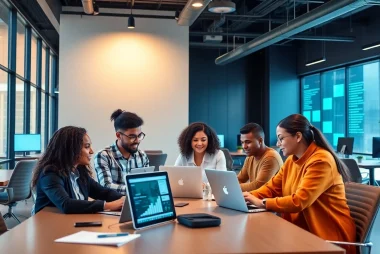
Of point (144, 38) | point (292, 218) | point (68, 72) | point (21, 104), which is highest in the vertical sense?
point (144, 38)

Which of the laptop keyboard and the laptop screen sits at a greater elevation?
the laptop screen

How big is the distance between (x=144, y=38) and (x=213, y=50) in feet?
17.2

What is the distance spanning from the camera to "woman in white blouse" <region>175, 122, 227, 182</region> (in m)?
4.06

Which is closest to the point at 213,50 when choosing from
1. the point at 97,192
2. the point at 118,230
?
the point at 97,192

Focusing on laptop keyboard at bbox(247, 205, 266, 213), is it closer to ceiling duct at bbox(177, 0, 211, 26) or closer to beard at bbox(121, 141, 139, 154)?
beard at bbox(121, 141, 139, 154)

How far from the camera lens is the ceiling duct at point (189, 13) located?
7.12 m

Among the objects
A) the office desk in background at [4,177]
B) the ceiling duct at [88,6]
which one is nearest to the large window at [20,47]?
the ceiling duct at [88,6]

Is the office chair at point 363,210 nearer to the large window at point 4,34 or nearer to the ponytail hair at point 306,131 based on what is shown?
the ponytail hair at point 306,131

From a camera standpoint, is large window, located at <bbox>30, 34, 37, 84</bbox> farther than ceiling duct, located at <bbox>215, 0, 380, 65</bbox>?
Yes

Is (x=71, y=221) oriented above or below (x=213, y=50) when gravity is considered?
below

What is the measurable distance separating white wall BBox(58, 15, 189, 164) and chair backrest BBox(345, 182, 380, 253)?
6059mm

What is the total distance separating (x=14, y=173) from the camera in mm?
5250

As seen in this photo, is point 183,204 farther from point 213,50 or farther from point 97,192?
point 213,50

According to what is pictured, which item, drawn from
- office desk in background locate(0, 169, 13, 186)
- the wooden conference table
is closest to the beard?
the wooden conference table
